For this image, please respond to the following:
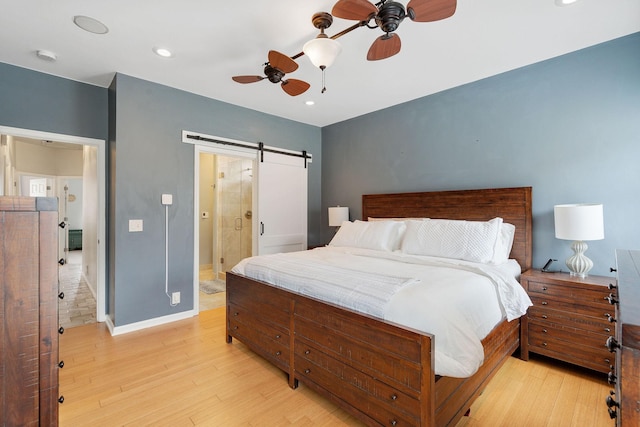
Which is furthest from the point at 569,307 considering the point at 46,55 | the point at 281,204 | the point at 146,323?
the point at 46,55

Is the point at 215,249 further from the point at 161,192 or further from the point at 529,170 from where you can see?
the point at 529,170

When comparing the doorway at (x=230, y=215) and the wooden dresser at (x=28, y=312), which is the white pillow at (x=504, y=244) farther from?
the doorway at (x=230, y=215)

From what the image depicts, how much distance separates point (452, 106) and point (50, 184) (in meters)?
8.18

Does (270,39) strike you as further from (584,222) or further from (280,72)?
(584,222)

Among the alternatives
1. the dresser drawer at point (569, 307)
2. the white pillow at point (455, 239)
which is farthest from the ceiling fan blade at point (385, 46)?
the dresser drawer at point (569, 307)

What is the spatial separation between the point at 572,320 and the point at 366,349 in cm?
185

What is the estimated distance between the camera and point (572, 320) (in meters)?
2.30

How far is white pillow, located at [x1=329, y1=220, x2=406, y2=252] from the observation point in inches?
126

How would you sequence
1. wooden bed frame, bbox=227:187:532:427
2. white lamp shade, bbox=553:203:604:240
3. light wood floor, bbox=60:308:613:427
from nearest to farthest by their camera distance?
1. wooden bed frame, bbox=227:187:532:427
2. light wood floor, bbox=60:308:613:427
3. white lamp shade, bbox=553:203:604:240

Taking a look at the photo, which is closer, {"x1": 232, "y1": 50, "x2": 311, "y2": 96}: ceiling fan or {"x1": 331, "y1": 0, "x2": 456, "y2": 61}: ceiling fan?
{"x1": 331, "y1": 0, "x2": 456, "y2": 61}: ceiling fan

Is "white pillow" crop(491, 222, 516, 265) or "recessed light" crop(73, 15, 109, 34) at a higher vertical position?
"recessed light" crop(73, 15, 109, 34)

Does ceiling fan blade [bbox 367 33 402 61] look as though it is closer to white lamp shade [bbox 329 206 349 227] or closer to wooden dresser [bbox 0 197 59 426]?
wooden dresser [bbox 0 197 59 426]

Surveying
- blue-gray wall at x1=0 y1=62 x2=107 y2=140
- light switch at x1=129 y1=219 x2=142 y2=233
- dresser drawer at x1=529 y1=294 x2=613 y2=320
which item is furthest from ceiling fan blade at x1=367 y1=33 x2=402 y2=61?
blue-gray wall at x1=0 y1=62 x2=107 y2=140

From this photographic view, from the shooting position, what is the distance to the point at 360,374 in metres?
1.67
